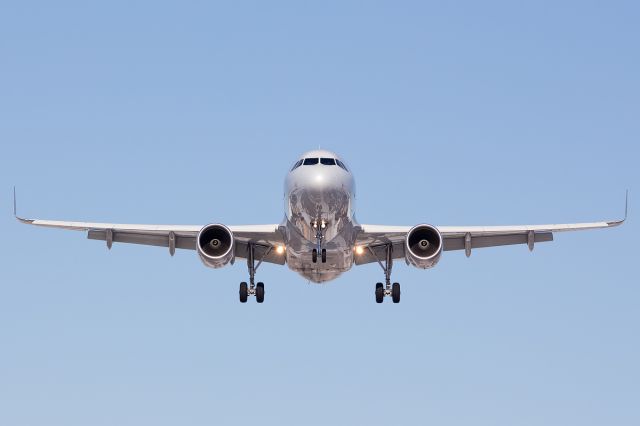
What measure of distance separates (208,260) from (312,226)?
368 cm

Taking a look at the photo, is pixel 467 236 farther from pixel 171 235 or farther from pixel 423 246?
pixel 171 235

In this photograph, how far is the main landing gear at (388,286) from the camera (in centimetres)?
4094

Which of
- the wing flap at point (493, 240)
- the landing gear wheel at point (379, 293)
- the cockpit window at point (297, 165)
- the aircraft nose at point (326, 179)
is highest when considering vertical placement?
the cockpit window at point (297, 165)

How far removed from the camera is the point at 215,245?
37.4m

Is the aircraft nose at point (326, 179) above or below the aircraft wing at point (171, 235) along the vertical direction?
above

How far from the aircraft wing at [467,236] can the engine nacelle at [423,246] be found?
0.86 meters

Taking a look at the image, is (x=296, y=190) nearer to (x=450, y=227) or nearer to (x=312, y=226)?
(x=312, y=226)

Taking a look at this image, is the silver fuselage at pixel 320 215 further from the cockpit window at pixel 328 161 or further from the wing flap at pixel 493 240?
the wing flap at pixel 493 240

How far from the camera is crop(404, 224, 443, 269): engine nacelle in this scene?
37344 mm

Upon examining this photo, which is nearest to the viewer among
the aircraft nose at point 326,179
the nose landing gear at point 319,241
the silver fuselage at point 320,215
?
the aircraft nose at point 326,179

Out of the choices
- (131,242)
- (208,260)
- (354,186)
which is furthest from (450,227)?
(131,242)

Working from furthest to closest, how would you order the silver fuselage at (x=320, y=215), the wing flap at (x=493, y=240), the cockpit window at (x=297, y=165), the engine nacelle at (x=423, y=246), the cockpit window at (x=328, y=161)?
1. the wing flap at (x=493, y=240)
2. the engine nacelle at (x=423, y=246)
3. the cockpit window at (x=297, y=165)
4. the cockpit window at (x=328, y=161)
5. the silver fuselage at (x=320, y=215)

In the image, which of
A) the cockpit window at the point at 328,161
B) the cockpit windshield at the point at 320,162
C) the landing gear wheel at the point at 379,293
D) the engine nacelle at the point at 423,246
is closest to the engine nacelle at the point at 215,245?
the cockpit windshield at the point at 320,162

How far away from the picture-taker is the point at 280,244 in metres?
40.3
